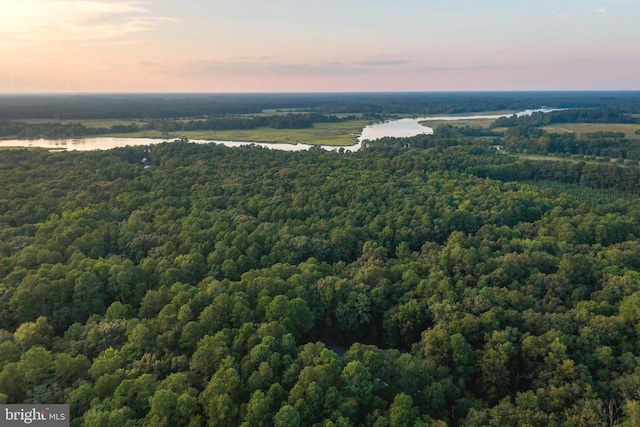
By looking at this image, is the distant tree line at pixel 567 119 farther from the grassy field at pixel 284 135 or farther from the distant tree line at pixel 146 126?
the distant tree line at pixel 146 126

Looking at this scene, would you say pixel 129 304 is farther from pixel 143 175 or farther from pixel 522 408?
pixel 143 175

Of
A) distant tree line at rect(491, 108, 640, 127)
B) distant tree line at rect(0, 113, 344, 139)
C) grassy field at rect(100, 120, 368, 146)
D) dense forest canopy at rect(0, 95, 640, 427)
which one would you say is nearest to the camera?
dense forest canopy at rect(0, 95, 640, 427)

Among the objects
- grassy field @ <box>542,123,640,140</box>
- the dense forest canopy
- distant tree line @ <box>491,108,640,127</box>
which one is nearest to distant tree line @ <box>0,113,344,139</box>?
distant tree line @ <box>491,108,640,127</box>

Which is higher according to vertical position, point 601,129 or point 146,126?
point 146,126

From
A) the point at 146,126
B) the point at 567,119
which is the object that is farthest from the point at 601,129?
the point at 146,126

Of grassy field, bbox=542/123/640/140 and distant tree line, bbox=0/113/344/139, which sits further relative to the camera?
grassy field, bbox=542/123/640/140

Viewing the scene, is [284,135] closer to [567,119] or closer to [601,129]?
[601,129]

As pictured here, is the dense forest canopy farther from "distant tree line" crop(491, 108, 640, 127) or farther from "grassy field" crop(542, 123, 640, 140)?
"distant tree line" crop(491, 108, 640, 127)
